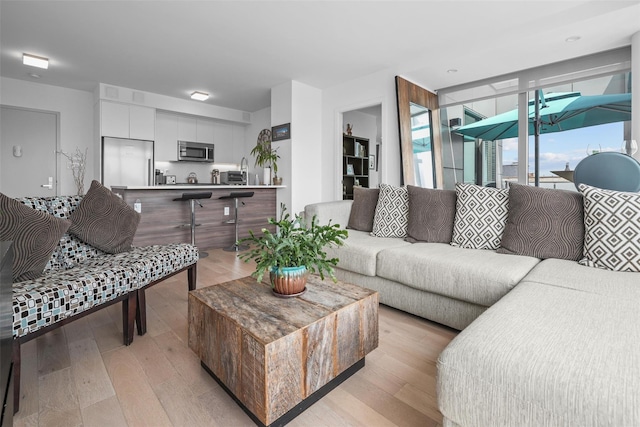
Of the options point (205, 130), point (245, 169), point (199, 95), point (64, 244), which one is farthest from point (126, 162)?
point (64, 244)

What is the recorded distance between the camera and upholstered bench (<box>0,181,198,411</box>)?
1371mm

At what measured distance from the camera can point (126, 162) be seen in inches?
209

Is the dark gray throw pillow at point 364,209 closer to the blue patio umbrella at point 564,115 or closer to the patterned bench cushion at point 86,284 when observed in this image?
the patterned bench cushion at point 86,284

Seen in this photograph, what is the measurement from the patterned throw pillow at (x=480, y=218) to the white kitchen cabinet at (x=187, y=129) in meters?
5.63

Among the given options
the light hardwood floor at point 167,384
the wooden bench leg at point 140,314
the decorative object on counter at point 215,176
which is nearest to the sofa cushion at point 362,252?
the light hardwood floor at point 167,384

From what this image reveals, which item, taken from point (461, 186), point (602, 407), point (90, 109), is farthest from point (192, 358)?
point (90, 109)

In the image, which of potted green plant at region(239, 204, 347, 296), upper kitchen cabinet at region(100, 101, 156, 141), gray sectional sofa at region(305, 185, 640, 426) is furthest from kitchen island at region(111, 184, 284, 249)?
potted green plant at region(239, 204, 347, 296)

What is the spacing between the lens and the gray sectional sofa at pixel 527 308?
0.79 meters

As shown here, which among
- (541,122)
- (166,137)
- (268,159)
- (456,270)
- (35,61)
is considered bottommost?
(456,270)

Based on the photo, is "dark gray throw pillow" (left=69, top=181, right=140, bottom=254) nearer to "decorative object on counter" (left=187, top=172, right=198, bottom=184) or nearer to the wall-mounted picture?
the wall-mounted picture

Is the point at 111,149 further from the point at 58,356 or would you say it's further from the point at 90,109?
the point at 58,356

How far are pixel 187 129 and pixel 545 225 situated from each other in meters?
6.23

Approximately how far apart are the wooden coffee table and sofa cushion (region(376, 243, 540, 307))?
561 mm

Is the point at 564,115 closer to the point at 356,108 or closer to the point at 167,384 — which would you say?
the point at 356,108
